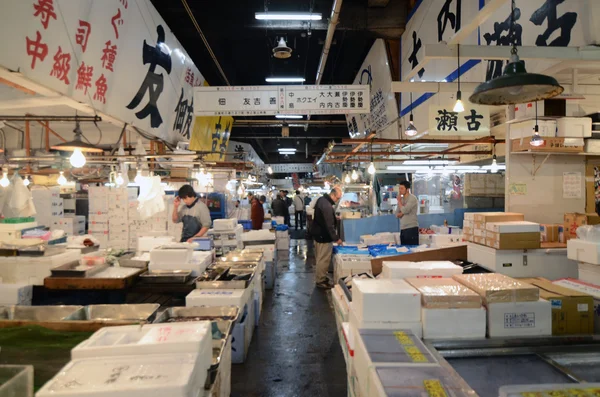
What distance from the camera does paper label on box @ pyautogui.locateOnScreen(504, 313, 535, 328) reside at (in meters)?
2.73

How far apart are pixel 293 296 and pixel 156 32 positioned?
5977 millimetres

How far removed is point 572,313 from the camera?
2.88 m

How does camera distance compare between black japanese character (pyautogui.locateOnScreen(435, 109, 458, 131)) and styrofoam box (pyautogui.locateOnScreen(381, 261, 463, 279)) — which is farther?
black japanese character (pyautogui.locateOnScreen(435, 109, 458, 131))

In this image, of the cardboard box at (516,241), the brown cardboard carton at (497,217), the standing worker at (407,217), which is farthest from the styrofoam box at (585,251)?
the standing worker at (407,217)

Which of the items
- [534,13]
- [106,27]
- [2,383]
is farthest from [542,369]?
[106,27]

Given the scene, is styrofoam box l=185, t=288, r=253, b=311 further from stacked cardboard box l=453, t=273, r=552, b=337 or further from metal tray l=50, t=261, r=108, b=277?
stacked cardboard box l=453, t=273, r=552, b=337

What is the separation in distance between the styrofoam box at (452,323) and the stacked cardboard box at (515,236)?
1760 mm

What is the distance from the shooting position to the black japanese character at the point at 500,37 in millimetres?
4871

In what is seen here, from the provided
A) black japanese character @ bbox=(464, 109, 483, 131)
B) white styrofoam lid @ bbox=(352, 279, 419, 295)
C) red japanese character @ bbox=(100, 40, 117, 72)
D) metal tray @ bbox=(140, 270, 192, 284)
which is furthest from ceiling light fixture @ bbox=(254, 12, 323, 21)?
white styrofoam lid @ bbox=(352, 279, 419, 295)

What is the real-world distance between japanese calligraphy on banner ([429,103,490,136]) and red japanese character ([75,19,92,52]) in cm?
570

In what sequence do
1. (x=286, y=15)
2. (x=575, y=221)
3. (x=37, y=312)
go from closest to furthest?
(x=37, y=312), (x=575, y=221), (x=286, y=15)

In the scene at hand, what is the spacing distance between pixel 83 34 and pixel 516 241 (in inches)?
231

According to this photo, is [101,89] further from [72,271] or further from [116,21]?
[72,271]

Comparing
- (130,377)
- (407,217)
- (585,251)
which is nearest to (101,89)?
(130,377)
